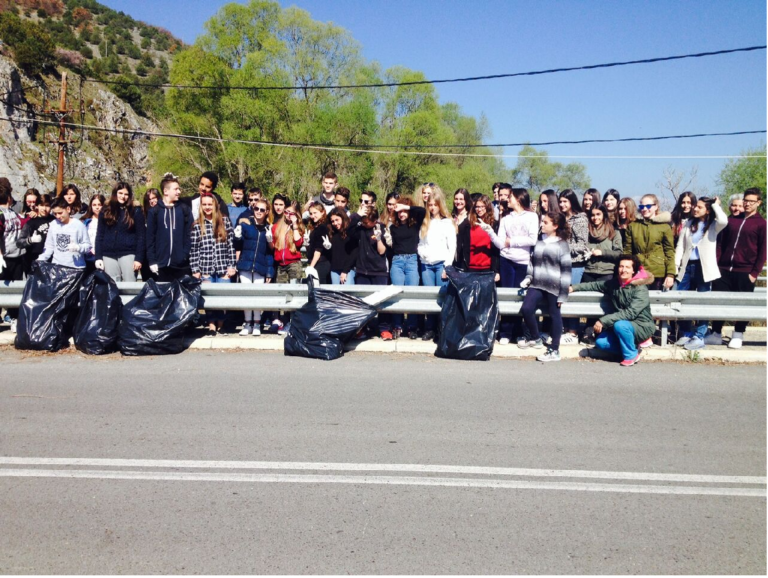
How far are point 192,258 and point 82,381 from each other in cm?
237

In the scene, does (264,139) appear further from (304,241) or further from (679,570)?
(679,570)

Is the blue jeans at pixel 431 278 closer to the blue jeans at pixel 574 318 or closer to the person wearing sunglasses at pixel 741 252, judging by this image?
the blue jeans at pixel 574 318

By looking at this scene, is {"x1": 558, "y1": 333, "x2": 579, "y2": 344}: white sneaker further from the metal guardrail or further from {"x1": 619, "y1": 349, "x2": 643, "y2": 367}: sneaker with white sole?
{"x1": 619, "y1": 349, "x2": 643, "y2": 367}: sneaker with white sole

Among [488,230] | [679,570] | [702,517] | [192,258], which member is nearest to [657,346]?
[488,230]

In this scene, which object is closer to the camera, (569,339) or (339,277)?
(569,339)

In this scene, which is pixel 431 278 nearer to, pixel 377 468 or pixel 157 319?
pixel 157 319

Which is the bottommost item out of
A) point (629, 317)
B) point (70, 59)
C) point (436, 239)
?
point (629, 317)

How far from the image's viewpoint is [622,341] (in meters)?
7.34

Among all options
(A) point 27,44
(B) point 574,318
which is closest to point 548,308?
(B) point 574,318

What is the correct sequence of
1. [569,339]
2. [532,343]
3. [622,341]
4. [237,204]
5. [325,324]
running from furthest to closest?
[237,204], [569,339], [532,343], [325,324], [622,341]

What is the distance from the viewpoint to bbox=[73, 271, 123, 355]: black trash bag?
24.6ft

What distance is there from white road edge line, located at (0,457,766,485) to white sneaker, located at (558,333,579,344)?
379cm

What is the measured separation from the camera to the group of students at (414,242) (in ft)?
26.3

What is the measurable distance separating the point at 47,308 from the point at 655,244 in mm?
7208
